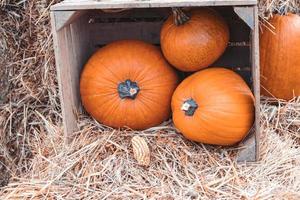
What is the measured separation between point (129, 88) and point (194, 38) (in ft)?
1.14

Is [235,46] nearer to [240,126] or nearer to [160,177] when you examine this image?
[240,126]

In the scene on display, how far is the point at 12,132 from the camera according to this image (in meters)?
2.74

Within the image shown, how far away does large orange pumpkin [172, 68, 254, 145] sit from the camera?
7.32 feet

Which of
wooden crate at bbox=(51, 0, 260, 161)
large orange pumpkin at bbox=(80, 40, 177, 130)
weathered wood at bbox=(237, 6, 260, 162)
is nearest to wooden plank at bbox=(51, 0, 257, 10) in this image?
wooden crate at bbox=(51, 0, 260, 161)

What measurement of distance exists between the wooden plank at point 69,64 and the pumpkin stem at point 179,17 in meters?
0.47

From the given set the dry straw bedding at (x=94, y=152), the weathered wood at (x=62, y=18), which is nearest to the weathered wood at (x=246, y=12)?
the dry straw bedding at (x=94, y=152)

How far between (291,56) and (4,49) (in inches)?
51.6

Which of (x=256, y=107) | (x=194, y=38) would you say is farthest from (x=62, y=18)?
(x=256, y=107)

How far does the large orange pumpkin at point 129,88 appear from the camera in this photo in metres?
2.43

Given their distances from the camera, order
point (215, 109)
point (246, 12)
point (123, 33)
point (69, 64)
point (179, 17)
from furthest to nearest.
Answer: point (123, 33), point (69, 64), point (179, 17), point (215, 109), point (246, 12)

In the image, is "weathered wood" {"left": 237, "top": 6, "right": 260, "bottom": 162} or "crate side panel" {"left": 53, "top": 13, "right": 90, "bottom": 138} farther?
"crate side panel" {"left": 53, "top": 13, "right": 90, "bottom": 138}

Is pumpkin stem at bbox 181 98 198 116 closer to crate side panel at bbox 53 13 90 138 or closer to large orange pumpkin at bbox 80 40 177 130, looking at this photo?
large orange pumpkin at bbox 80 40 177 130

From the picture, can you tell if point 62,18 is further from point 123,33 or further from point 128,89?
point 123,33

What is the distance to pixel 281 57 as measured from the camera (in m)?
2.53
